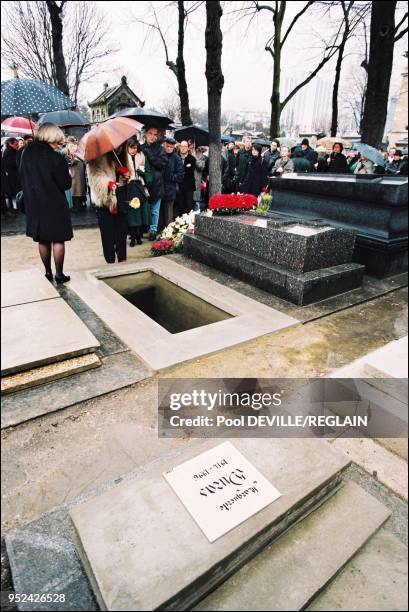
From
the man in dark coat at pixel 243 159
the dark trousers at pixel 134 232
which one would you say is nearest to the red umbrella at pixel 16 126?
the dark trousers at pixel 134 232

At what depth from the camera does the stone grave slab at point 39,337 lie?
2.89 m

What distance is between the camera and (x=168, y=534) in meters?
1.48

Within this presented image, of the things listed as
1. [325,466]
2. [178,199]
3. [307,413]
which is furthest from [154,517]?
[178,199]

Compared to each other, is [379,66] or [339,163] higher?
[379,66]

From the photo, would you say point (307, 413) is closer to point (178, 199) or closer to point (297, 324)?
point (297, 324)

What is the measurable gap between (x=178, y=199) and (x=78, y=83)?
70.1 ft

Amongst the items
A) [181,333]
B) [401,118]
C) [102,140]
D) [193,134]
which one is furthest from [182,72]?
[401,118]

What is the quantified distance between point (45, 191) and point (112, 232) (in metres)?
1.33

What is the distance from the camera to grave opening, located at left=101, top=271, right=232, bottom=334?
4684 mm

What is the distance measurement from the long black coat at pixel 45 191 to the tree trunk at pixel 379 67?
22.2 ft

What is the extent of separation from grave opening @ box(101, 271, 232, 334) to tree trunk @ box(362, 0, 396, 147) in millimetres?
5937

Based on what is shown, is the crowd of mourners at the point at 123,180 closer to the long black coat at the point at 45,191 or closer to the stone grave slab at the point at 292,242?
the long black coat at the point at 45,191

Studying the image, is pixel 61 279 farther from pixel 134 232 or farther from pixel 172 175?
pixel 172 175

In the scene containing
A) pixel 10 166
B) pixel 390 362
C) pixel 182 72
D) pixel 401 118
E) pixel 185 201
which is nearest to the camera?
pixel 390 362
